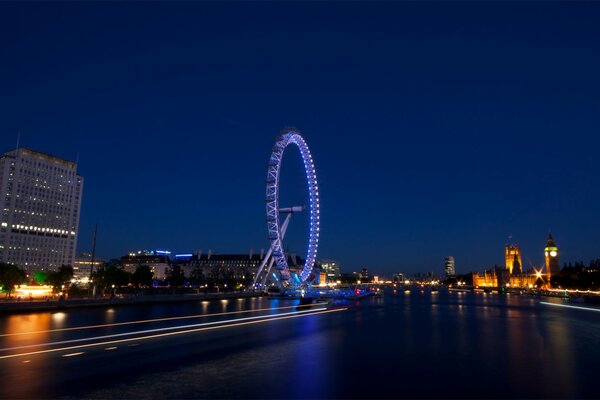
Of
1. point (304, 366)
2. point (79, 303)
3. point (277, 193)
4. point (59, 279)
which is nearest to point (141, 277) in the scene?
point (59, 279)

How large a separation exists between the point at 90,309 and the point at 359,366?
47.8 metres

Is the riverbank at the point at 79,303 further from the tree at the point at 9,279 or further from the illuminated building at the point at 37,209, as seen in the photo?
the illuminated building at the point at 37,209

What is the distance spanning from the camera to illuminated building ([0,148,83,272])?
16400 centimetres

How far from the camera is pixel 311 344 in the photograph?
106 ft

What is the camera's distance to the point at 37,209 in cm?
17188

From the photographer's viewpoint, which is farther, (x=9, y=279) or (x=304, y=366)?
(x=9, y=279)

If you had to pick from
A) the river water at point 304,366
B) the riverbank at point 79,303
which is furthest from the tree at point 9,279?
the river water at point 304,366

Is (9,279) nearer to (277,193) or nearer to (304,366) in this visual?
(277,193)

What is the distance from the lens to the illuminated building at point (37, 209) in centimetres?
16400

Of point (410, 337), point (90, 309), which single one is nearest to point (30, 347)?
point (410, 337)

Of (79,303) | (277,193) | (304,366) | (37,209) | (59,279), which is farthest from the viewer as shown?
(37,209)

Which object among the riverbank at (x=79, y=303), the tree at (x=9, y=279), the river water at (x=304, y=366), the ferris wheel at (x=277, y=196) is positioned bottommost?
the river water at (x=304, y=366)

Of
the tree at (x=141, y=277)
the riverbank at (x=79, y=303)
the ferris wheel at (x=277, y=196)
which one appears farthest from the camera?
the tree at (x=141, y=277)

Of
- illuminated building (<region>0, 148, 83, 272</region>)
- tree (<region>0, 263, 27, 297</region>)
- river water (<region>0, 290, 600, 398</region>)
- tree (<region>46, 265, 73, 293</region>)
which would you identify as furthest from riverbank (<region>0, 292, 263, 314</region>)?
→ illuminated building (<region>0, 148, 83, 272</region>)
